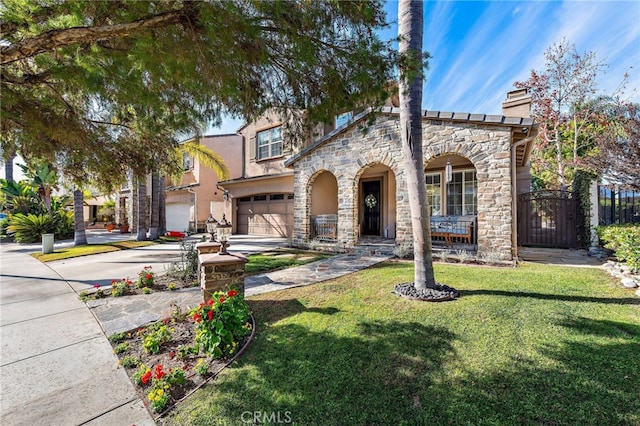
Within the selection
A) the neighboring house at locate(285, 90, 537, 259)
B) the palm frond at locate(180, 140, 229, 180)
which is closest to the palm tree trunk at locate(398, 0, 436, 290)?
the neighboring house at locate(285, 90, 537, 259)

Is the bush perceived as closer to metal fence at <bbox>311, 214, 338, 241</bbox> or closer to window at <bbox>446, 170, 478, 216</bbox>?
window at <bbox>446, 170, 478, 216</bbox>

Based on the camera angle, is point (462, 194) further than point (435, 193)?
No

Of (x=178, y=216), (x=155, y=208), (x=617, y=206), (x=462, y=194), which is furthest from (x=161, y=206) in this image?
(x=617, y=206)

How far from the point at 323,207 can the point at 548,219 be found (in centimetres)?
937

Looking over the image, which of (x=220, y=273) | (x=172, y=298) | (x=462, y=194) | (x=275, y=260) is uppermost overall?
(x=462, y=194)

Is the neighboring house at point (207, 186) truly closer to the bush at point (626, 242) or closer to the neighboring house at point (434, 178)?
the neighboring house at point (434, 178)

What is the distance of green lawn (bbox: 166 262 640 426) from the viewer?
7.36 feet

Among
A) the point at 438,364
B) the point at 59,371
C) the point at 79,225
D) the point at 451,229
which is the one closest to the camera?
the point at 438,364

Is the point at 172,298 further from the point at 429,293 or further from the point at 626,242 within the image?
the point at 626,242

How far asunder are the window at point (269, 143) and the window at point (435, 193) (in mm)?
8794

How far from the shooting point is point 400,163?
29.8ft

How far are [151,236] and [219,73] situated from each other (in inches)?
566

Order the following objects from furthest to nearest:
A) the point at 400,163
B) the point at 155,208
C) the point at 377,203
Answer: the point at 155,208
the point at 377,203
the point at 400,163

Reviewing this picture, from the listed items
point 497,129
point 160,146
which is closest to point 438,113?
point 497,129
